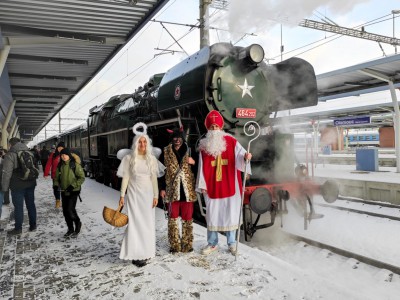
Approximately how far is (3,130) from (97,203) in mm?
10154

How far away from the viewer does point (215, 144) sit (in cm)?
416

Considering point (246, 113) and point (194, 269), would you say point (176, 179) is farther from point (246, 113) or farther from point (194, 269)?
point (246, 113)

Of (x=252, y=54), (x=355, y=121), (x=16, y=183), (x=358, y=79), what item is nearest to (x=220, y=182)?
(x=252, y=54)

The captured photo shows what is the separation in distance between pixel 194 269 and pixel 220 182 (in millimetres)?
1133

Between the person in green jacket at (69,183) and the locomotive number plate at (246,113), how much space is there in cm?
282

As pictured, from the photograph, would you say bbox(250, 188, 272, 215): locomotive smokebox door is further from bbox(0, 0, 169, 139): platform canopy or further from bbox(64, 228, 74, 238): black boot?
bbox(0, 0, 169, 139): platform canopy

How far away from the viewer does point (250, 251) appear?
14.0 ft

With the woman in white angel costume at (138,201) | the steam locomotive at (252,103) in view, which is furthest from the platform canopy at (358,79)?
the woman in white angel costume at (138,201)

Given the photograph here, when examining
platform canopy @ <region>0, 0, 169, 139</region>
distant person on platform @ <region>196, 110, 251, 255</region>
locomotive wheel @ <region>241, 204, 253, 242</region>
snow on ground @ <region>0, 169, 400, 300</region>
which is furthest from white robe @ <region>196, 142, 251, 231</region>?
platform canopy @ <region>0, 0, 169, 139</region>

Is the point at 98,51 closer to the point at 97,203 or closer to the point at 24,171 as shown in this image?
the point at 97,203

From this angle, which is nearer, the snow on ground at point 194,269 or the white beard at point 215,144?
the snow on ground at point 194,269

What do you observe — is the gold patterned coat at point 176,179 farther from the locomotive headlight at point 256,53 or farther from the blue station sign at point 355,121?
the blue station sign at point 355,121

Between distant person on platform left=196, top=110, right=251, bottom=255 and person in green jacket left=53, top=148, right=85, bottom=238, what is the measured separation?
227 centimetres

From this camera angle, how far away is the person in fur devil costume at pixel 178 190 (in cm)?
416
